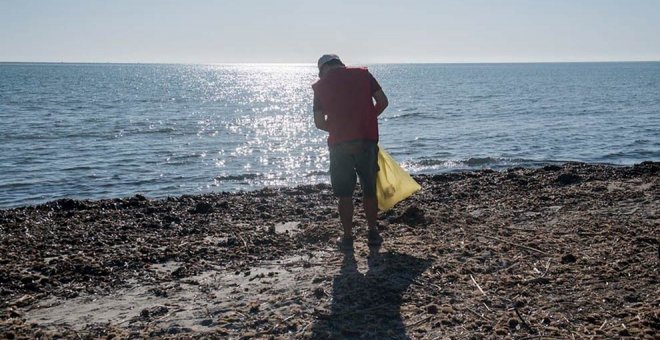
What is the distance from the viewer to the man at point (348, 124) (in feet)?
22.8

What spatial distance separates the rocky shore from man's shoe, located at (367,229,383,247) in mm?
110

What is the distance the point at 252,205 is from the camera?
10.9 metres

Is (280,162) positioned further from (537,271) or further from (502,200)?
(537,271)

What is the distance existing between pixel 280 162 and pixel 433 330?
17.6 m

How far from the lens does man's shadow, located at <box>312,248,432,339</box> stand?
16.0 feet

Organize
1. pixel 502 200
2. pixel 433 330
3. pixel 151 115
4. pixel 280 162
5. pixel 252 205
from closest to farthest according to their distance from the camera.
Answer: pixel 433 330 < pixel 502 200 < pixel 252 205 < pixel 280 162 < pixel 151 115

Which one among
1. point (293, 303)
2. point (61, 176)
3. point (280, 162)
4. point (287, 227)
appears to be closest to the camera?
point (293, 303)

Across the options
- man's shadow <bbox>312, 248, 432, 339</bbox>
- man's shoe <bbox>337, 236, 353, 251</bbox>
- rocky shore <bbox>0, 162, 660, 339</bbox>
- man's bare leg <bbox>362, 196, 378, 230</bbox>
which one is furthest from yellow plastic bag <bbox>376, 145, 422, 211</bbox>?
man's shadow <bbox>312, 248, 432, 339</bbox>

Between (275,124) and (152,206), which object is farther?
(275,124)

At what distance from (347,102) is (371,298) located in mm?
2280

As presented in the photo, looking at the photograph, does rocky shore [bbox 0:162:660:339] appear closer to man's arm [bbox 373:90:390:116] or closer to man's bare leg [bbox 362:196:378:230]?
man's bare leg [bbox 362:196:378:230]

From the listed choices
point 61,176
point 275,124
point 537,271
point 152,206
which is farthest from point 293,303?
point 275,124

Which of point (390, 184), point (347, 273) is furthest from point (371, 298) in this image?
point (390, 184)

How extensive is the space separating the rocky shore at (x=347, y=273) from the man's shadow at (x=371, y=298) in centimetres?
2
